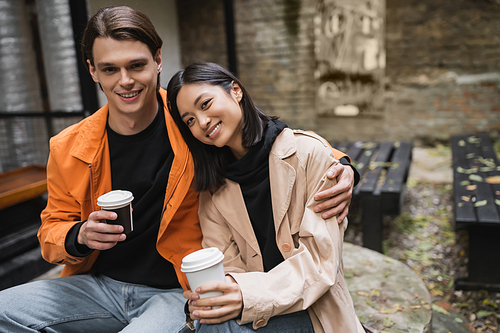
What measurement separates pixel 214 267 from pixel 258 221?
0.41 m

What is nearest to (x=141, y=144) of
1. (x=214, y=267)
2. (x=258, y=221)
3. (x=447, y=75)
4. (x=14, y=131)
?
(x=258, y=221)

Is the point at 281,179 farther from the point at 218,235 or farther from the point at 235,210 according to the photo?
the point at 218,235

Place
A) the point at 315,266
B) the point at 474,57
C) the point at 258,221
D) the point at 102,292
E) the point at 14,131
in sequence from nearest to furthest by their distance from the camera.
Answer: the point at 315,266, the point at 258,221, the point at 102,292, the point at 14,131, the point at 474,57

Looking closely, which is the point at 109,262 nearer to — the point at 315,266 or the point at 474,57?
the point at 315,266

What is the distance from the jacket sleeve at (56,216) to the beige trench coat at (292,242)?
0.57 meters

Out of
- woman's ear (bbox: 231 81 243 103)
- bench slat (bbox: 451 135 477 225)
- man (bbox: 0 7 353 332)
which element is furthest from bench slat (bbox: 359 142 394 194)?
Result: woman's ear (bbox: 231 81 243 103)

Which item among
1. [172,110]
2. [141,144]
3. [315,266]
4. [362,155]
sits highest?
[172,110]

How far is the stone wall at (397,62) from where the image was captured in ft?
17.0

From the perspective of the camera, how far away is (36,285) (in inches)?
61.2

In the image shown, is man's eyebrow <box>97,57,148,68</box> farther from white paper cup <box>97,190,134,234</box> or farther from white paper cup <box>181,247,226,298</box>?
white paper cup <box>181,247,226,298</box>

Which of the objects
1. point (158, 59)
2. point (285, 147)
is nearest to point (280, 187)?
point (285, 147)

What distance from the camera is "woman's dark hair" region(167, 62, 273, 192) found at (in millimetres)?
1458

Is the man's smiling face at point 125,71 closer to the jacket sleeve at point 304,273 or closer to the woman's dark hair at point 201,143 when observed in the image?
the woman's dark hair at point 201,143

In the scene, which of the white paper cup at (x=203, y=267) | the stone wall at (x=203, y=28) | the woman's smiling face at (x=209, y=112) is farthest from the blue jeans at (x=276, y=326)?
the stone wall at (x=203, y=28)
